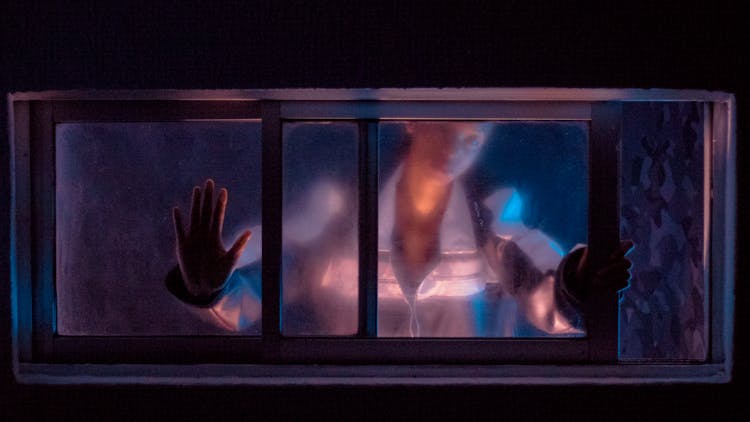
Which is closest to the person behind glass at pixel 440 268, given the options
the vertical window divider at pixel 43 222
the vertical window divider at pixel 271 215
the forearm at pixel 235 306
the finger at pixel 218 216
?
the forearm at pixel 235 306

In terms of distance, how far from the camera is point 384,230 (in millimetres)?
2445

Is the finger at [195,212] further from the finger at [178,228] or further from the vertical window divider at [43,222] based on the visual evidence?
the vertical window divider at [43,222]

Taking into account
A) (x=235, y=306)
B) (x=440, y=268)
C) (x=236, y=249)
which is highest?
(x=236, y=249)

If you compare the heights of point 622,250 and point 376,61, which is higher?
point 376,61

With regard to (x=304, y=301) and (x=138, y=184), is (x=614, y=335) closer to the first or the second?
(x=304, y=301)

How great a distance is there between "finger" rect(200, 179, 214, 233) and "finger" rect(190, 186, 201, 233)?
0.8 inches

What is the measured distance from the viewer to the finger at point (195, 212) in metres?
2.28

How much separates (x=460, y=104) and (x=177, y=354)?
5.54 ft

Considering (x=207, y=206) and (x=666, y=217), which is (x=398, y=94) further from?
(x=666, y=217)

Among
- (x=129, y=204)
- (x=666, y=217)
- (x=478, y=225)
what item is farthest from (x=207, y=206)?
(x=666, y=217)

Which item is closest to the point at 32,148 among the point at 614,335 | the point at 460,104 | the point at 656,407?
the point at 460,104

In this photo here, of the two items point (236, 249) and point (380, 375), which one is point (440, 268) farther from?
point (236, 249)

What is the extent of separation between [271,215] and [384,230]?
0.51 meters

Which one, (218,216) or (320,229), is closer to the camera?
A: (218,216)
